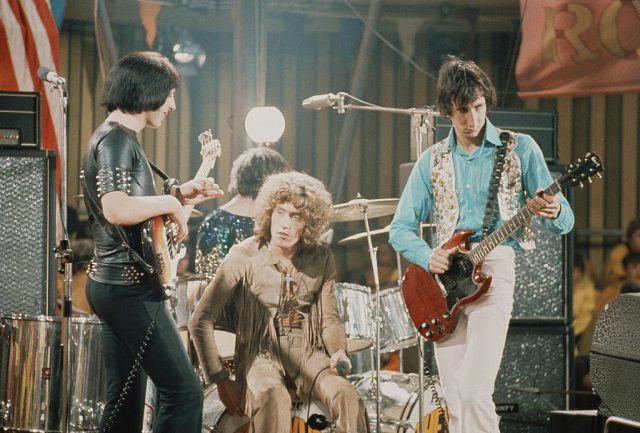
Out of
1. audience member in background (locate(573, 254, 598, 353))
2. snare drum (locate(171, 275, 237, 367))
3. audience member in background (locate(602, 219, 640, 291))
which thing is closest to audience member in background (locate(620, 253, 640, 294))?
audience member in background (locate(573, 254, 598, 353))

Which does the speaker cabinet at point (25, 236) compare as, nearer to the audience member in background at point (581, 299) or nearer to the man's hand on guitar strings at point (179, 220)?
the man's hand on guitar strings at point (179, 220)

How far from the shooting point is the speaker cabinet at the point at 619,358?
8.14 ft

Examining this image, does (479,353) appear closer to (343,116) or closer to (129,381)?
(129,381)

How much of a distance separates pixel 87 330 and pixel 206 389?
72cm

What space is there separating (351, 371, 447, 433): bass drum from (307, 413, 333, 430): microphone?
77cm

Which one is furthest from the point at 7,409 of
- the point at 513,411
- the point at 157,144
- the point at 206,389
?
the point at 157,144

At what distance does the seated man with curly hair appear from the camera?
473 cm

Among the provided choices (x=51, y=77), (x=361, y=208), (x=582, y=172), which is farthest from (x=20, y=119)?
(x=582, y=172)

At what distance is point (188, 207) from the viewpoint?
14.7ft

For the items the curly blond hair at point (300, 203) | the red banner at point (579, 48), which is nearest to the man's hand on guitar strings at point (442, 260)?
the curly blond hair at point (300, 203)

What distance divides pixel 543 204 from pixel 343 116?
211 inches

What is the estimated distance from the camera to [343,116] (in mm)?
9477

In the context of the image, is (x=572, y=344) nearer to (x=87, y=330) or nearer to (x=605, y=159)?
(x=87, y=330)

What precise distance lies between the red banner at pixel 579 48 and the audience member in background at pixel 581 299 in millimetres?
1632
